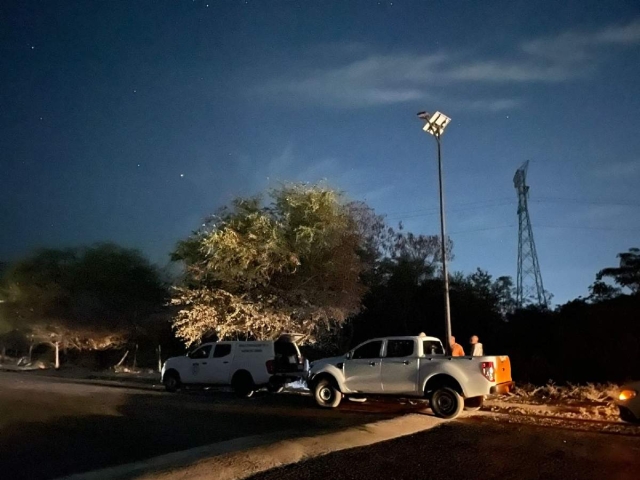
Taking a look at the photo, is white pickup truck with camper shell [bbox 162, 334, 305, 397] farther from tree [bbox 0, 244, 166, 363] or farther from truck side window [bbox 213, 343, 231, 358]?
tree [bbox 0, 244, 166, 363]

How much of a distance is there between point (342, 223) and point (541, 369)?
29.9 ft

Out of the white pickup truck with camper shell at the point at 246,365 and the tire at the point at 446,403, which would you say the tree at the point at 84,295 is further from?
the tire at the point at 446,403

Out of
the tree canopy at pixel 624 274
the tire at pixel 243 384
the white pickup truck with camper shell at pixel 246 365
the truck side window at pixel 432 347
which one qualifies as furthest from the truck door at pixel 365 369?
the tree canopy at pixel 624 274

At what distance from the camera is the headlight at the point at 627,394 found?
12.9m

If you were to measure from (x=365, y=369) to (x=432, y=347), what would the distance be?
1.76m

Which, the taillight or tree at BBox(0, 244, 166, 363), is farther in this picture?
tree at BBox(0, 244, 166, 363)

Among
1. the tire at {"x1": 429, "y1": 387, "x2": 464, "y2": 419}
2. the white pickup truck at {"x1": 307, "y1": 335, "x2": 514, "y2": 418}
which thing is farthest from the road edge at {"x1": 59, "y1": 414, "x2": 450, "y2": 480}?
the white pickup truck at {"x1": 307, "y1": 335, "x2": 514, "y2": 418}

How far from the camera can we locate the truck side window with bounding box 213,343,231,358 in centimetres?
2278

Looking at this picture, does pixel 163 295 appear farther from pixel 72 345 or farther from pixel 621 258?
pixel 621 258

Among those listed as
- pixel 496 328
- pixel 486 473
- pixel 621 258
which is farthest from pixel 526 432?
pixel 621 258

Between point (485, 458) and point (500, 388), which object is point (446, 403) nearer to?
point (500, 388)

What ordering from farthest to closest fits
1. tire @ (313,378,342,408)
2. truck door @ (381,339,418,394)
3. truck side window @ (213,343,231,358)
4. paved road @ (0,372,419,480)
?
truck side window @ (213,343,231,358) → tire @ (313,378,342,408) → truck door @ (381,339,418,394) → paved road @ (0,372,419,480)

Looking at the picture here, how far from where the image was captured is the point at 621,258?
37688 mm

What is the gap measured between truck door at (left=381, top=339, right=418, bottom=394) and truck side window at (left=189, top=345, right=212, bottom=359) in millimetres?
8144
